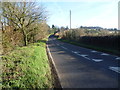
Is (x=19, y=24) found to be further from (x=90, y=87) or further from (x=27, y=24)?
(x=90, y=87)

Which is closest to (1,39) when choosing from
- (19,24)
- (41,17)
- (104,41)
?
(19,24)

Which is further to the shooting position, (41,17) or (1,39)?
(41,17)

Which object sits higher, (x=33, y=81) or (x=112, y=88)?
(x=33, y=81)

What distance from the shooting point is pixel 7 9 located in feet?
35.6

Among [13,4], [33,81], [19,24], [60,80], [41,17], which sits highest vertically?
[13,4]

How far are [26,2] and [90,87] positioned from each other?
1137cm

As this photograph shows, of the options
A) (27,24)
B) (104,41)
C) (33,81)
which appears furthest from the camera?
(104,41)

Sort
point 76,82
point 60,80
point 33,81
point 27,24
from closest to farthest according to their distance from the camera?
point 33,81 < point 76,82 < point 60,80 < point 27,24

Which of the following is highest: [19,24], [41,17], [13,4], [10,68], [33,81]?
[13,4]

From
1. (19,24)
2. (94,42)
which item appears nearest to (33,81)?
(19,24)

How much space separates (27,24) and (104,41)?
11.8 metres

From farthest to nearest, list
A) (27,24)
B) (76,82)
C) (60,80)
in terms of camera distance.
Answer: (27,24), (60,80), (76,82)

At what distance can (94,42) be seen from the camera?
19.9 metres

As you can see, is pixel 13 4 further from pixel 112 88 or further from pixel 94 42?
pixel 94 42
